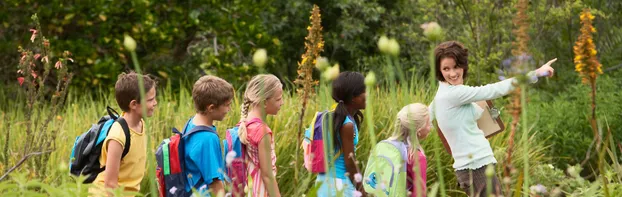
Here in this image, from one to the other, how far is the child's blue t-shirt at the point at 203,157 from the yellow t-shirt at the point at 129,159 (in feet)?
0.66

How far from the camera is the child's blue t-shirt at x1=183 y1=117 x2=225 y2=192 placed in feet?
13.8

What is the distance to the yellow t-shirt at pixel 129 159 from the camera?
13.4 ft

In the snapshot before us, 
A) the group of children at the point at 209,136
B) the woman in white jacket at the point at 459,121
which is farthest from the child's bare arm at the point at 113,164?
the woman in white jacket at the point at 459,121

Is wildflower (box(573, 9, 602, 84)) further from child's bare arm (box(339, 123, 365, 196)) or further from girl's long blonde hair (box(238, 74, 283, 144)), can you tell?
child's bare arm (box(339, 123, 365, 196))

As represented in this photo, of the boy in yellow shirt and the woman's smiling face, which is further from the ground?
the woman's smiling face

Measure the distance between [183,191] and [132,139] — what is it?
0.32 m

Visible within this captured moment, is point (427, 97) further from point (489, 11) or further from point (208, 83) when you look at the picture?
point (208, 83)

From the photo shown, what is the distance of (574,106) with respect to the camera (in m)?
8.55

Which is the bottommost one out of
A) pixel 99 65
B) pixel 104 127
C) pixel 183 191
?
pixel 183 191

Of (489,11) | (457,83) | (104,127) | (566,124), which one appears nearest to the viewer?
(104,127)

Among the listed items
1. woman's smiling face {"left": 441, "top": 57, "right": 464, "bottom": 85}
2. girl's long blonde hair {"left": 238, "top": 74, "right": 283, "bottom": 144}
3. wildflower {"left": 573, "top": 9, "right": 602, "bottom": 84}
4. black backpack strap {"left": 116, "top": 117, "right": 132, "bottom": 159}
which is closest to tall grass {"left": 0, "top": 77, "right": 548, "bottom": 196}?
woman's smiling face {"left": 441, "top": 57, "right": 464, "bottom": 85}

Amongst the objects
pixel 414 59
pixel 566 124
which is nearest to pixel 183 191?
pixel 566 124

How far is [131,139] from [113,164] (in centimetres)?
21

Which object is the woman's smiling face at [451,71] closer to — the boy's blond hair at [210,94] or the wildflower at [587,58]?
the boy's blond hair at [210,94]
